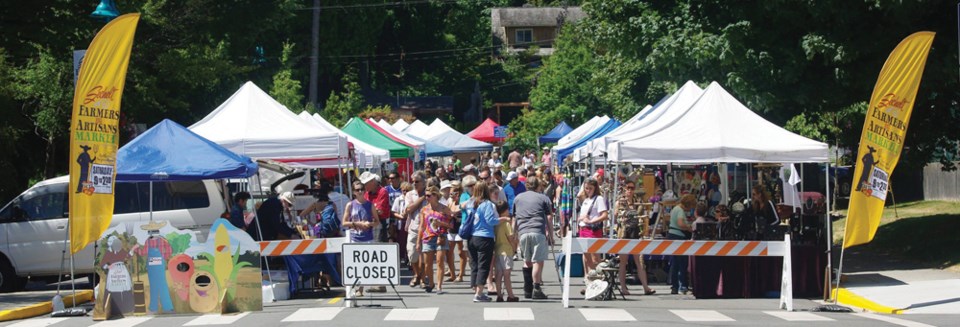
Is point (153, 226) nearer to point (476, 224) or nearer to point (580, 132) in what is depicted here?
point (476, 224)

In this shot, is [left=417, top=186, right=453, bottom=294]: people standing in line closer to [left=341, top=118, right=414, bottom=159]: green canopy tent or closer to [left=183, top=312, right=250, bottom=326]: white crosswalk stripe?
[left=183, top=312, right=250, bottom=326]: white crosswalk stripe

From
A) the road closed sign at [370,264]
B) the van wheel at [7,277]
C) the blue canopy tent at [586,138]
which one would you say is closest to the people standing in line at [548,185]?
the blue canopy tent at [586,138]

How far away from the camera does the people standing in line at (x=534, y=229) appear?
1596 cm

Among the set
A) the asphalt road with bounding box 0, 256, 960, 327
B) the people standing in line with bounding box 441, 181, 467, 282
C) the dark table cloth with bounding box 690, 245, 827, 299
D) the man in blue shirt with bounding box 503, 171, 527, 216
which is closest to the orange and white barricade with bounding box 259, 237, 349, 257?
the asphalt road with bounding box 0, 256, 960, 327

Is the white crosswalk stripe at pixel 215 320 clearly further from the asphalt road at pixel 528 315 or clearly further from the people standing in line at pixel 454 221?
the people standing in line at pixel 454 221

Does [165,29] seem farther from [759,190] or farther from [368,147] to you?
[759,190]

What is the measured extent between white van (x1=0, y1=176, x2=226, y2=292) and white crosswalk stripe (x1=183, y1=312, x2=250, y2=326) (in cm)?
480

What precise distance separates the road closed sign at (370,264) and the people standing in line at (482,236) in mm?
1221

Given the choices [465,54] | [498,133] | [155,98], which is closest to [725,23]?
Answer: [155,98]

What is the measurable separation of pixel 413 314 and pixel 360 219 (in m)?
3.39

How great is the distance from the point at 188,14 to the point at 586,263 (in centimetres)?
2004

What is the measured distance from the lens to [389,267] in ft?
50.1

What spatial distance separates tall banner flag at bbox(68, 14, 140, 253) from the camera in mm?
14828

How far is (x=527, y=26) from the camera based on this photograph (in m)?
102
